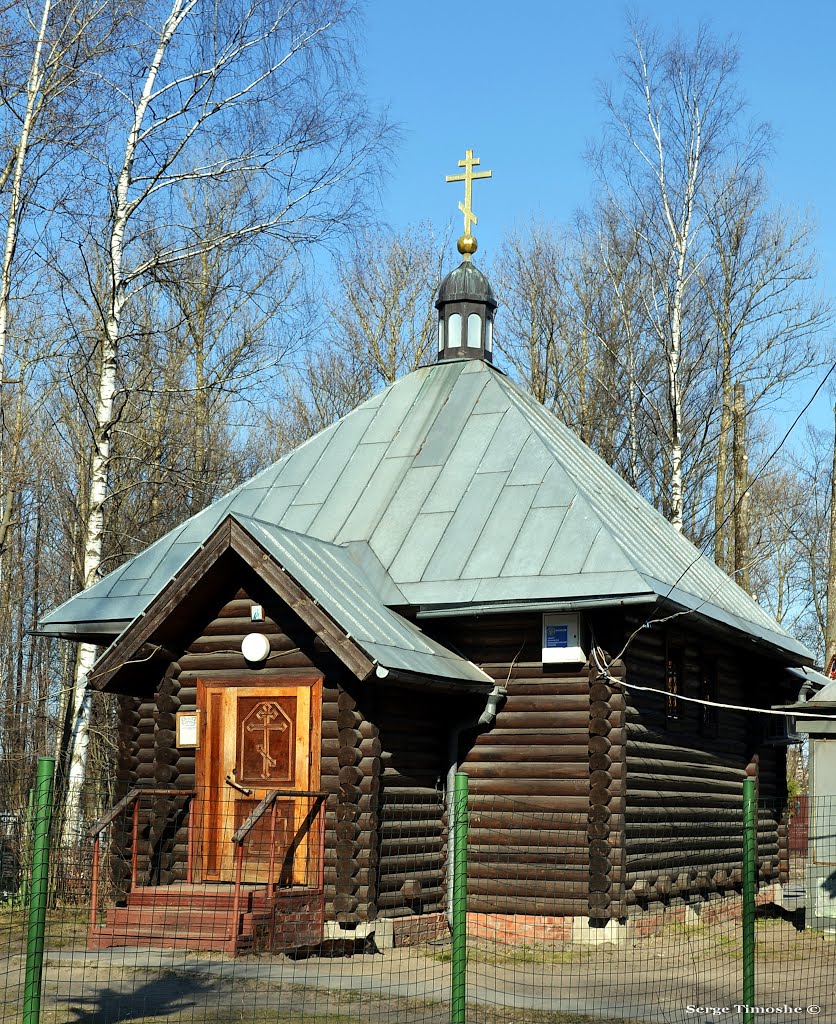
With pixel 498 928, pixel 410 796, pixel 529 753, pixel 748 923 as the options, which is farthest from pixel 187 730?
pixel 748 923

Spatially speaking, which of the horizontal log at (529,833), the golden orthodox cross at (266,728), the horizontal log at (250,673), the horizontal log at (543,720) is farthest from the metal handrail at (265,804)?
the horizontal log at (543,720)

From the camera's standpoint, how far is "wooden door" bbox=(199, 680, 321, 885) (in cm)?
1313

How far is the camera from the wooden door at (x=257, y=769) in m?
13.1

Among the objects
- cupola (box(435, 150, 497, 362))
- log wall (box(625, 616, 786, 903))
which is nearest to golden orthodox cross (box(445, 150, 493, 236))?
cupola (box(435, 150, 497, 362))

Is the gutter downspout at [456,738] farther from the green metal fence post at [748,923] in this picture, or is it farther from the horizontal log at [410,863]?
the green metal fence post at [748,923]

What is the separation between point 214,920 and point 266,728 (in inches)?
82.1

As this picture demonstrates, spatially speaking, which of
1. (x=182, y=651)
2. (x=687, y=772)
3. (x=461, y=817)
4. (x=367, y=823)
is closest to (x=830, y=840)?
(x=687, y=772)

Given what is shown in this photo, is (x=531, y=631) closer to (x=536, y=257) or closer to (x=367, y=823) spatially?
(x=367, y=823)

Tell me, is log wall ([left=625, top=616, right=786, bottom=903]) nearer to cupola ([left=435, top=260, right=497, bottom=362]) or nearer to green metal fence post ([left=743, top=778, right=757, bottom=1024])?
green metal fence post ([left=743, top=778, right=757, bottom=1024])

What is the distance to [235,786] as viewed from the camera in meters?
12.9

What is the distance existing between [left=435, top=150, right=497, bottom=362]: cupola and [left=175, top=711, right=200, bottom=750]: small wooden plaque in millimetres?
7073

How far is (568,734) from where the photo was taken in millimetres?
14078

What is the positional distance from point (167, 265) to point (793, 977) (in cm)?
1109

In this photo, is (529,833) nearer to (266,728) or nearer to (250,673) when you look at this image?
(266,728)
